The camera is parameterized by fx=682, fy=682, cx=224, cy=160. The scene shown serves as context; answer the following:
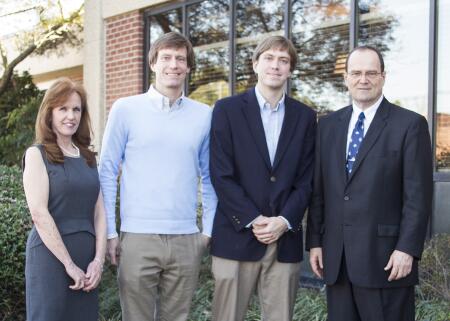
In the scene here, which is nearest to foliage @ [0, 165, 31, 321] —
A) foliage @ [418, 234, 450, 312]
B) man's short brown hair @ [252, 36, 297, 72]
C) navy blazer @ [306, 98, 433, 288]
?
man's short brown hair @ [252, 36, 297, 72]

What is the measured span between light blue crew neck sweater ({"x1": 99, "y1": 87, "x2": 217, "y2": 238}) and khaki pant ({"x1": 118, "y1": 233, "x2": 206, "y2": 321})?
0.07m

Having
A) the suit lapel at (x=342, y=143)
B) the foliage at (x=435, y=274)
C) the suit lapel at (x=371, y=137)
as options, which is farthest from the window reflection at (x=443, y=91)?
the suit lapel at (x=371, y=137)

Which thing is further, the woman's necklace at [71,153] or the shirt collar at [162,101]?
the shirt collar at [162,101]

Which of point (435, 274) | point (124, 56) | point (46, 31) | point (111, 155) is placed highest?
point (46, 31)

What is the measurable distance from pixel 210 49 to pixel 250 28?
0.80m

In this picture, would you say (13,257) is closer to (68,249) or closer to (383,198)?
(68,249)

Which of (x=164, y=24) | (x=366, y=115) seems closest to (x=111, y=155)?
(x=366, y=115)

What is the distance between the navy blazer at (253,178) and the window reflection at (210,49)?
4896 mm

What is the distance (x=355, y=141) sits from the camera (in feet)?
13.1

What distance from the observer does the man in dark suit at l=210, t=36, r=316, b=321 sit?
13.4ft

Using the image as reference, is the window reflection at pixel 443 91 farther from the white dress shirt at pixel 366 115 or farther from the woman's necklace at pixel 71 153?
the woman's necklace at pixel 71 153

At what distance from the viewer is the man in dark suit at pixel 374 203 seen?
3.77 meters

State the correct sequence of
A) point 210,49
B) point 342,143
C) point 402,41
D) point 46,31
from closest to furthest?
1. point 342,143
2. point 402,41
3. point 210,49
4. point 46,31

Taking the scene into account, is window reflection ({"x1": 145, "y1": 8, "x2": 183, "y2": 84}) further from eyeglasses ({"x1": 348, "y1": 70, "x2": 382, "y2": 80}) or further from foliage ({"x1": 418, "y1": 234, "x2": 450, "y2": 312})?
eyeglasses ({"x1": 348, "y1": 70, "x2": 382, "y2": 80})
